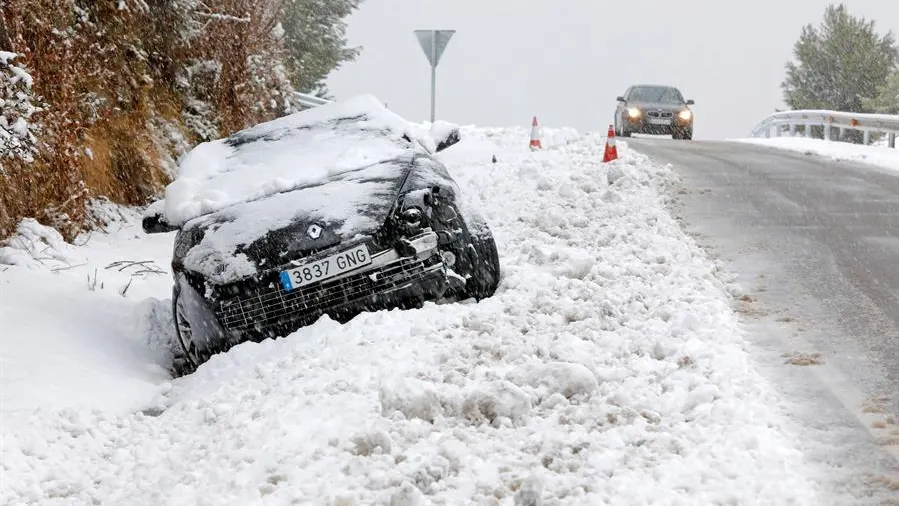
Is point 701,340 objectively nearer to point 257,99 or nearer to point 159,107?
point 159,107

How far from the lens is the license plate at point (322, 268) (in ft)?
17.7

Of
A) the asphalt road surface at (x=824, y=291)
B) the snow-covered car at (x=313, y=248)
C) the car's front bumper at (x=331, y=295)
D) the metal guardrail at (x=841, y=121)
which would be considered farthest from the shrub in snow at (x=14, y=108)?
the metal guardrail at (x=841, y=121)

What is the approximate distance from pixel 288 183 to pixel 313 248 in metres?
0.94

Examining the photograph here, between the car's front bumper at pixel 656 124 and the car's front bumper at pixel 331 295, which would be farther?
Answer: the car's front bumper at pixel 656 124

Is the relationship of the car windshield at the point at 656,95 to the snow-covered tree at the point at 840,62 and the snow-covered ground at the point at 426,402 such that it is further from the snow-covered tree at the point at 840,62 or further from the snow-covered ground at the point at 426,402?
the snow-covered tree at the point at 840,62

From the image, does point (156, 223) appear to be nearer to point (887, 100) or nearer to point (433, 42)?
point (433, 42)

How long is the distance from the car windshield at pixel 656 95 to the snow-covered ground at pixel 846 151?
2.72m

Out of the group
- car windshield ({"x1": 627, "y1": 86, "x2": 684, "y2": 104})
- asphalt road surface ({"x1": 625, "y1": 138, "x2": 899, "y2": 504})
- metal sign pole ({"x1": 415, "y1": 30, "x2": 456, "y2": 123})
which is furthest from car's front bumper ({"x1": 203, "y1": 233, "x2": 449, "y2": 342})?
car windshield ({"x1": 627, "y1": 86, "x2": 684, "y2": 104})

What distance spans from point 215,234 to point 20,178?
2652 mm

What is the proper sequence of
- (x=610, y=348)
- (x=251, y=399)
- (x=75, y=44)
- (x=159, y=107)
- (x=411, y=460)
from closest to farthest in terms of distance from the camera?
(x=411, y=460), (x=251, y=399), (x=610, y=348), (x=75, y=44), (x=159, y=107)

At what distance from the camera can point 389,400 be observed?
4332mm

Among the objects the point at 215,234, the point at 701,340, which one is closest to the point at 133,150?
the point at 215,234

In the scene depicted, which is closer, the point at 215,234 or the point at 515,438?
the point at 515,438

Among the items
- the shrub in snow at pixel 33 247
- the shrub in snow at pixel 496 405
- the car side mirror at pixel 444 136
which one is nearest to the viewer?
the shrub in snow at pixel 496 405
